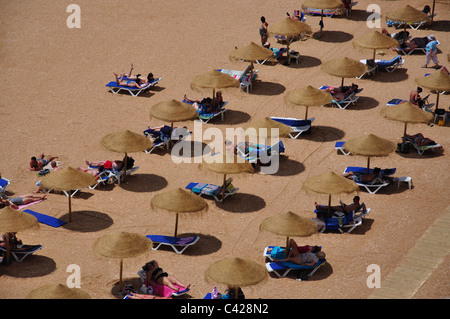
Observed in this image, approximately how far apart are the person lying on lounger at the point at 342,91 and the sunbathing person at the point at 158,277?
13.3 meters

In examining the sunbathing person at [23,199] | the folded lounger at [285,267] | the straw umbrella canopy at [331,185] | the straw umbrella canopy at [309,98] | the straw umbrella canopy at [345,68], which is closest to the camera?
the folded lounger at [285,267]

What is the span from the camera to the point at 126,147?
1086 inches

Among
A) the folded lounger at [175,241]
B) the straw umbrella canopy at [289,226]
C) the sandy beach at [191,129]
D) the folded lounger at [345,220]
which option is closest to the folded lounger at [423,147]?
the sandy beach at [191,129]

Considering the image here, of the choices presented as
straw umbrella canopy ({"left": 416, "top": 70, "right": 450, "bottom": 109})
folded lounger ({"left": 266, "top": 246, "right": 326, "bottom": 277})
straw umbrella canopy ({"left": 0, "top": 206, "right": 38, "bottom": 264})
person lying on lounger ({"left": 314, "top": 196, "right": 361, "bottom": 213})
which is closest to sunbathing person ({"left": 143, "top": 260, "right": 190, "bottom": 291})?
folded lounger ({"left": 266, "top": 246, "right": 326, "bottom": 277})

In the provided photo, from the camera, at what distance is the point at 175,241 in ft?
80.6

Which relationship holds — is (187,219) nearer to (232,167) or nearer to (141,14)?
(232,167)

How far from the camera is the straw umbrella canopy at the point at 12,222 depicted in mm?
23255

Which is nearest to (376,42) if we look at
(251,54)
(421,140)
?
(251,54)

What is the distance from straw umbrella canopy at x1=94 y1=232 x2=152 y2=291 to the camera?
872 inches

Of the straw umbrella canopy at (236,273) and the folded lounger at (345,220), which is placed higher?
the straw umbrella canopy at (236,273)

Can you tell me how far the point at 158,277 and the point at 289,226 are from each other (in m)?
3.73

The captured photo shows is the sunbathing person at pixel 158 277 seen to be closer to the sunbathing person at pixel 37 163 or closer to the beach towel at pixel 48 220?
the beach towel at pixel 48 220
